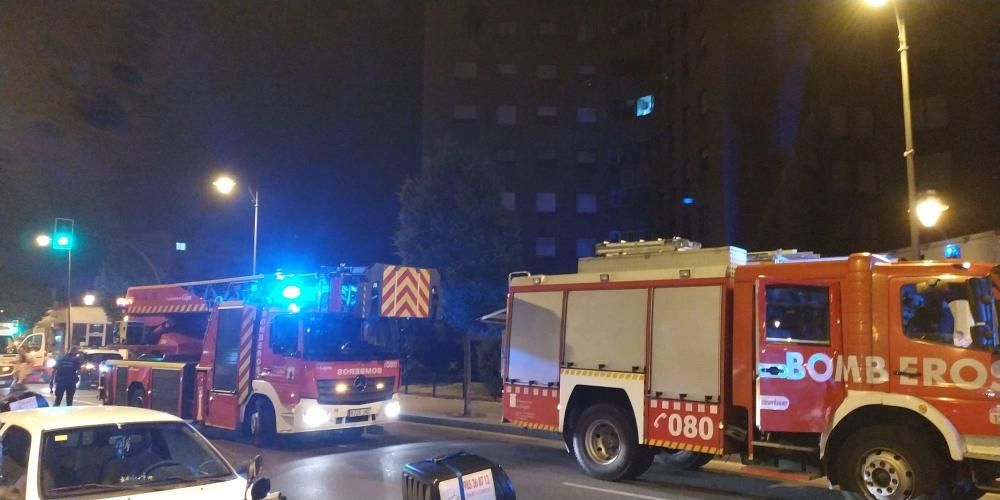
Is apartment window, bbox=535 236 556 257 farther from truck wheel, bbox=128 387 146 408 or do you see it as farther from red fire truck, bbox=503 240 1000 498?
red fire truck, bbox=503 240 1000 498

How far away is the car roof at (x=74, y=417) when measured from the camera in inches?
189

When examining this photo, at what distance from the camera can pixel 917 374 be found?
7.61m

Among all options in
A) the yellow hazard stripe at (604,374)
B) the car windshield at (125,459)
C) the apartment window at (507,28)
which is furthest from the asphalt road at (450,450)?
the apartment window at (507,28)

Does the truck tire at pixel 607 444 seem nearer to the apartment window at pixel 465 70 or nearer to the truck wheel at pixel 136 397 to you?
the truck wheel at pixel 136 397

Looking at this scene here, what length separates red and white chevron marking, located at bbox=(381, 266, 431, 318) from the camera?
13266 mm

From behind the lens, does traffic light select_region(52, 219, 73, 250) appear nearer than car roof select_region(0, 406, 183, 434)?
No

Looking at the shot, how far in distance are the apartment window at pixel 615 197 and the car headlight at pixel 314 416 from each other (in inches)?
1464

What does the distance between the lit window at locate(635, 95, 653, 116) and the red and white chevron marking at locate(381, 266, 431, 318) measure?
114 ft

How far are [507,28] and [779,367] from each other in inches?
1738

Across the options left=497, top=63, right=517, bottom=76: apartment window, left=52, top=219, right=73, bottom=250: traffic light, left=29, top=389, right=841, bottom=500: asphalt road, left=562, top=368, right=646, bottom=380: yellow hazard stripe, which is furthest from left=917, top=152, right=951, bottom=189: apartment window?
left=52, top=219, right=73, bottom=250: traffic light

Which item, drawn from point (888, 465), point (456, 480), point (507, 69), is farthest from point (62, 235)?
point (507, 69)

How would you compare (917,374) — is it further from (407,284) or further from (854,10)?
(854,10)

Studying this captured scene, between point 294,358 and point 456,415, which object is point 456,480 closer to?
point 294,358

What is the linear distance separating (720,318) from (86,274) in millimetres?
55047
